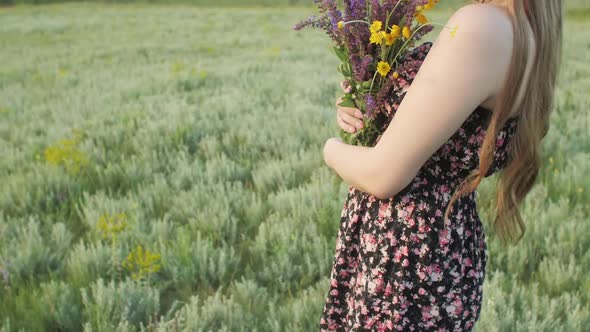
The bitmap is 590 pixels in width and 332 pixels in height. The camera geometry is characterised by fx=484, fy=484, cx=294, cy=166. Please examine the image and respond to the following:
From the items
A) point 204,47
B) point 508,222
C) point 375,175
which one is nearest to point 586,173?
point 508,222

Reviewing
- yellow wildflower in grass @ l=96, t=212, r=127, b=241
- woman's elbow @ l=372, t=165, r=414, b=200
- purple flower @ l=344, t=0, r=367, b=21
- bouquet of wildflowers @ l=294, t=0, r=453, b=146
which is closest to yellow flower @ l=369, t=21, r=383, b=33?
bouquet of wildflowers @ l=294, t=0, r=453, b=146

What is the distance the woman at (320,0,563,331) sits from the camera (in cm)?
124

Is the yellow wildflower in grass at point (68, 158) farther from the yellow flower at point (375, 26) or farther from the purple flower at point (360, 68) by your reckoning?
the yellow flower at point (375, 26)

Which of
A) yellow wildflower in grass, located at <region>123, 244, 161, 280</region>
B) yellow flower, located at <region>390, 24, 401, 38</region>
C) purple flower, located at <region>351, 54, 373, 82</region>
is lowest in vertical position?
yellow wildflower in grass, located at <region>123, 244, 161, 280</region>

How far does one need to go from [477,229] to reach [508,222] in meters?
0.16

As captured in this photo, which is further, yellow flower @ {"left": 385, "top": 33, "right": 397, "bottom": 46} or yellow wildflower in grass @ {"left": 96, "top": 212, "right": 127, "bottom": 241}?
yellow wildflower in grass @ {"left": 96, "top": 212, "right": 127, "bottom": 241}

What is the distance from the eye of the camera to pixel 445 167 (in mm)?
1579

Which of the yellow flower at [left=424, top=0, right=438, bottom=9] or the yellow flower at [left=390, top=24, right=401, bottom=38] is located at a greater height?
the yellow flower at [left=424, top=0, right=438, bottom=9]

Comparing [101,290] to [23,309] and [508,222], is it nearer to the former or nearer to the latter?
[23,309]

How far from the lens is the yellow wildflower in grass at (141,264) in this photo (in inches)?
116

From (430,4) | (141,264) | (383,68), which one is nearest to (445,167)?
(383,68)

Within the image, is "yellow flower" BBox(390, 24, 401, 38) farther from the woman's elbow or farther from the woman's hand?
the woman's elbow

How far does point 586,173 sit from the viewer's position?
4.25 meters

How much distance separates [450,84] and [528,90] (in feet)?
1.04
